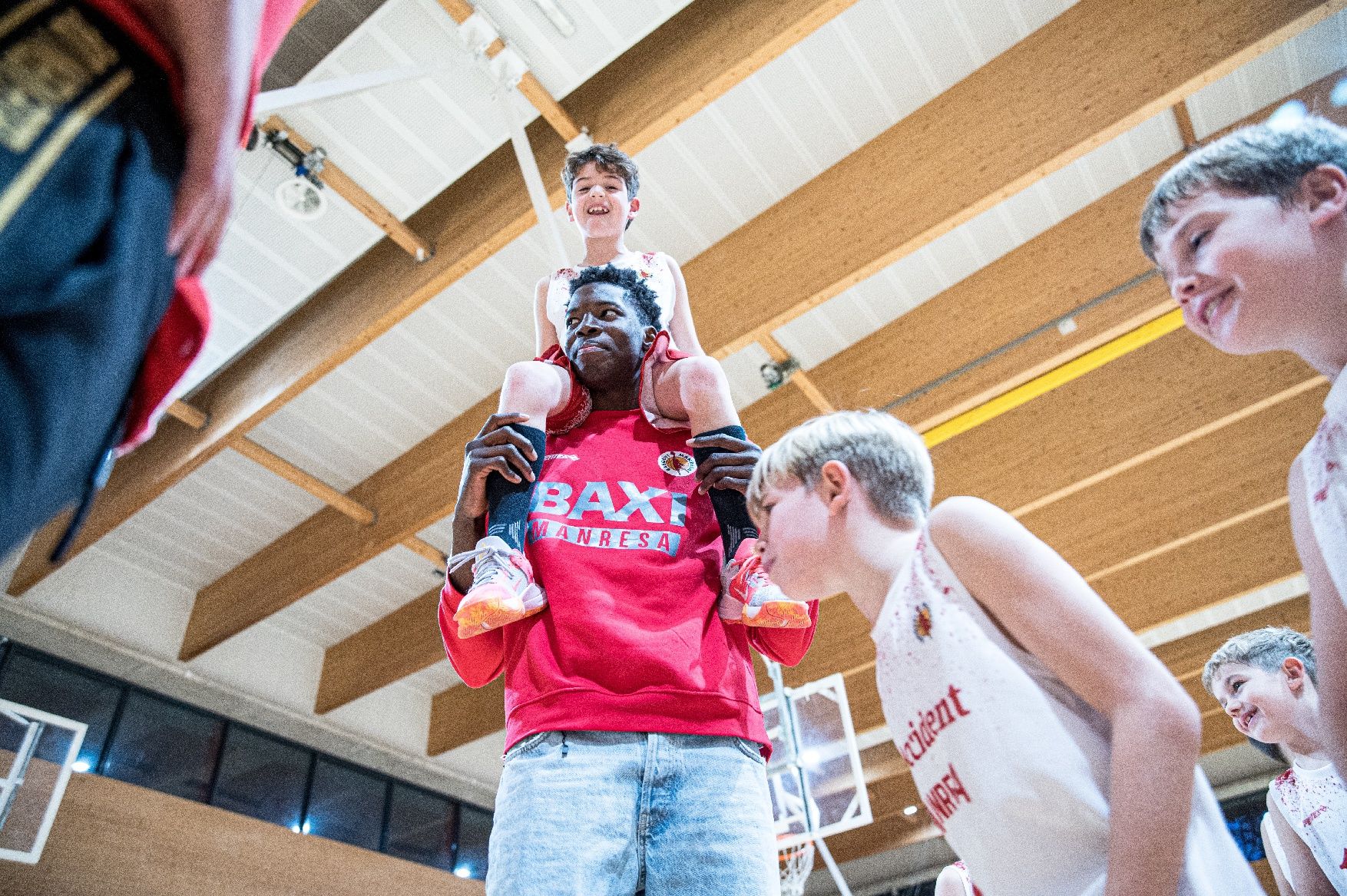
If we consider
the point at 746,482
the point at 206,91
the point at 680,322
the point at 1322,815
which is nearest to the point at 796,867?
the point at 1322,815

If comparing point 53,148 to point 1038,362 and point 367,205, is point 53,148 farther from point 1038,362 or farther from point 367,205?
point 1038,362

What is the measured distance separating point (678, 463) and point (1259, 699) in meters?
1.62

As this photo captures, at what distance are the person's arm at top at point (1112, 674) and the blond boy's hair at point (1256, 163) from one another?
56 centimetres

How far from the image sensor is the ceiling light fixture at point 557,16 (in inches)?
196

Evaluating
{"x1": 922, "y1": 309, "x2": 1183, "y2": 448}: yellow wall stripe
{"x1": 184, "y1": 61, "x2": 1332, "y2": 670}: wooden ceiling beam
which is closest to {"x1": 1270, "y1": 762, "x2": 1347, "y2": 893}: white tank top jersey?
{"x1": 922, "y1": 309, "x2": 1183, "y2": 448}: yellow wall stripe

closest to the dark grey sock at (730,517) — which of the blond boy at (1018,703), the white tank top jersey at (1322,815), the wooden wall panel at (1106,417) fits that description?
the blond boy at (1018,703)

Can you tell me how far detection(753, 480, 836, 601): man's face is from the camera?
4.83 feet

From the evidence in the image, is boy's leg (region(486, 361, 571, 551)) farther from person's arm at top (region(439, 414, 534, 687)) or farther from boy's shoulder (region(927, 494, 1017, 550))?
boy's shoulder (region(927, 494, 1017, 550))

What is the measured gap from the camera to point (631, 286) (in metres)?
2.38

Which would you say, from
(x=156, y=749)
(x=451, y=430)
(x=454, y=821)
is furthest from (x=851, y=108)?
(x=454, y=821)

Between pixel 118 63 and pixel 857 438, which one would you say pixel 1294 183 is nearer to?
pixel 857 438

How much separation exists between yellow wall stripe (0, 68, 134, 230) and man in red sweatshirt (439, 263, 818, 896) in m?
1.25

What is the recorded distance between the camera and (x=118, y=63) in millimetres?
797

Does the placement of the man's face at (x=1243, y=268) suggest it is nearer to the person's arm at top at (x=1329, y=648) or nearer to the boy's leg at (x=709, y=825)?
the person's arm at top at (x=1329, y=648)
